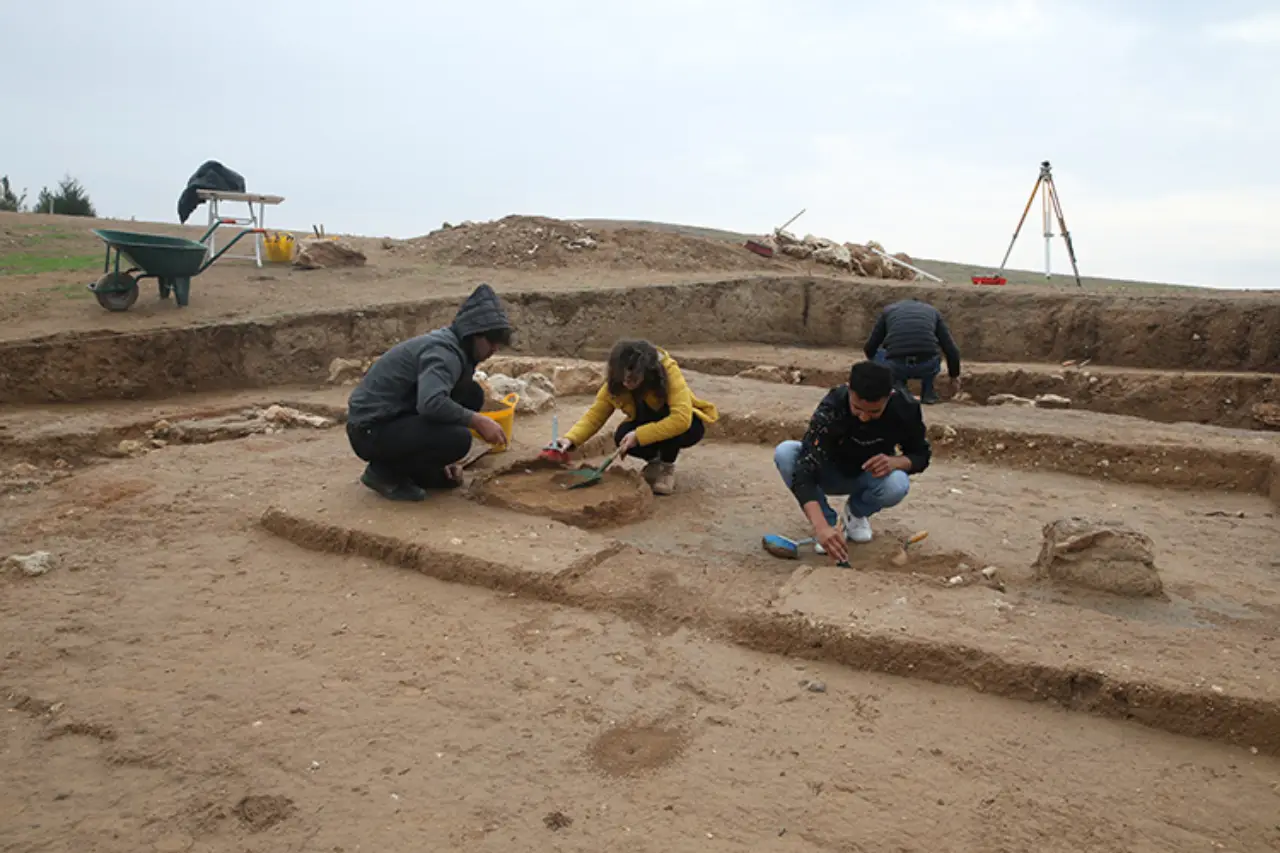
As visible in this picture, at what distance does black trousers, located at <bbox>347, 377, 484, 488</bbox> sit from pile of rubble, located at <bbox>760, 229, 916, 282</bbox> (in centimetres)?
1070

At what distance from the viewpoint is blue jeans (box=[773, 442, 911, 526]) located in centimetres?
425

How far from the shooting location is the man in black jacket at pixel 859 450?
3852mm

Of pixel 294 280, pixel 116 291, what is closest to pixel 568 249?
pixel 294 280

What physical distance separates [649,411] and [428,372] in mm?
1389

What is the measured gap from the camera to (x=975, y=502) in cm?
531

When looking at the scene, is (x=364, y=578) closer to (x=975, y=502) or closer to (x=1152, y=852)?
(x=1152, y=852)

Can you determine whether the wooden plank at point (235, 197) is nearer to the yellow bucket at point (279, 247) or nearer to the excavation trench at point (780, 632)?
the yellow bucket at point (279, 247)

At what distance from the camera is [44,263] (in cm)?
1063

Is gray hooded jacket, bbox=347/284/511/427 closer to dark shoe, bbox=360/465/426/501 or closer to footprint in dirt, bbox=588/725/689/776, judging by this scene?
dark shoe, bbox=360/465/426/501

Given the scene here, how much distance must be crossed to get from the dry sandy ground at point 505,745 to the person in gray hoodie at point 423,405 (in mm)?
848

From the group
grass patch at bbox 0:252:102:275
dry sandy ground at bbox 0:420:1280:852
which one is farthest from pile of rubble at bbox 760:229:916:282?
dry sandy ground at bbox 0:420:1280:852

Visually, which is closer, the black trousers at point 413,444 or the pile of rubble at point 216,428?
the black trousers at point 413,444

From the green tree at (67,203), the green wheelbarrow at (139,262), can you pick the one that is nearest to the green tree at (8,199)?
the green tree at (67,203)

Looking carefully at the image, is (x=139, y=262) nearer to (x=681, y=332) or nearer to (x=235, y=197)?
(x=235, y=197)
